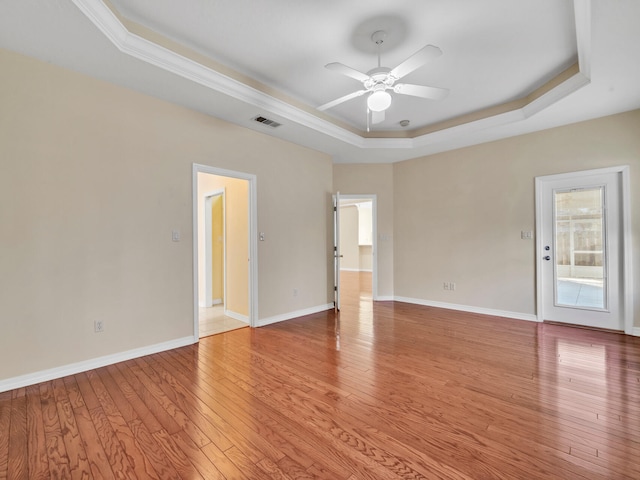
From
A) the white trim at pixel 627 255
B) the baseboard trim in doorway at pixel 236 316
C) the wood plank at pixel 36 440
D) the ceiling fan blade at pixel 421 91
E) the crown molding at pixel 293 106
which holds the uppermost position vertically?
the crown molding at pixel 293 106

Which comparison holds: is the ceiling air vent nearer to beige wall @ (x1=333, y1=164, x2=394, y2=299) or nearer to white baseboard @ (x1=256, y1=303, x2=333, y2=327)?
beige wall @ (x1=333, y1=164, x2=394, y2=299)

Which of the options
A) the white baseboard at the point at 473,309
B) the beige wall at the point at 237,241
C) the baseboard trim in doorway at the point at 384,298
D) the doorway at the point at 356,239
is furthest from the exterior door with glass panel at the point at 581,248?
the doorway at the point at 356,239

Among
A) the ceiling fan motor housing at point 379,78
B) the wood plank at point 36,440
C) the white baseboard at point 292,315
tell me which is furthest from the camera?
the white baseboard at point 292,315

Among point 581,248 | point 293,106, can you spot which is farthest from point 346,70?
point 581,248

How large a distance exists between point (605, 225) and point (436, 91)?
10.5 feet

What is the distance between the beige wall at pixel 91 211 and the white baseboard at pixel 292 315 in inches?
42.2

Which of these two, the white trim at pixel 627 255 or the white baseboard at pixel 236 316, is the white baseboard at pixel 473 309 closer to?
the white trim at pixel 627 255

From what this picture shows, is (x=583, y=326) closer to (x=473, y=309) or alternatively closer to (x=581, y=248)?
(x=581, y=248)

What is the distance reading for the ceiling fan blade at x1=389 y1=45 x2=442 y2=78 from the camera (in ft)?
7.16

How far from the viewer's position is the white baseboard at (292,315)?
4.33m

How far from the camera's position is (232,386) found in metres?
2.52

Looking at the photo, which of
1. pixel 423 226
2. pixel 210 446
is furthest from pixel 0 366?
pixel 423 226

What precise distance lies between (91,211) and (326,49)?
2.82 meters

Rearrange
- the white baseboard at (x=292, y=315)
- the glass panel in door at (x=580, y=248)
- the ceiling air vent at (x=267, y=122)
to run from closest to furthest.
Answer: the ceiling air vent at (x=267, y=122)
the glass panel in door at (x=580, y=248)
the white baseboard at (x=292, y=315)
